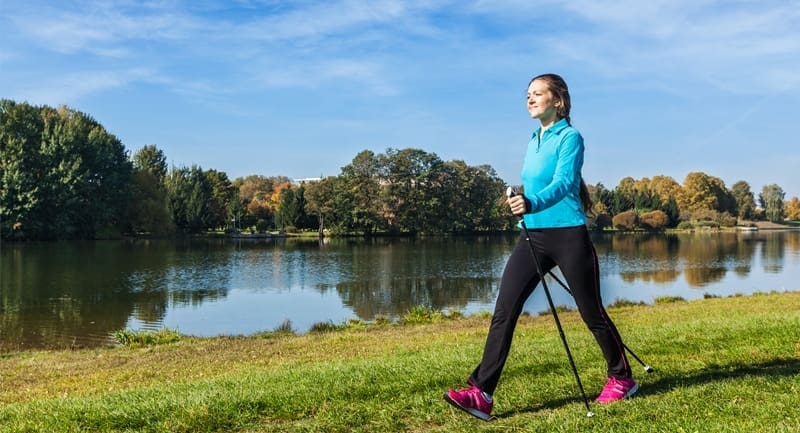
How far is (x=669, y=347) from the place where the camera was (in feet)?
21.0

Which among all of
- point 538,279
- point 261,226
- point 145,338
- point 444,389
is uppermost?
point 261,226

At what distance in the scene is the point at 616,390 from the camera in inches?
166

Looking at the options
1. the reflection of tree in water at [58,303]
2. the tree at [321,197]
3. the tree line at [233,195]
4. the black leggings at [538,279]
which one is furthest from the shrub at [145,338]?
the tree at [321,197]

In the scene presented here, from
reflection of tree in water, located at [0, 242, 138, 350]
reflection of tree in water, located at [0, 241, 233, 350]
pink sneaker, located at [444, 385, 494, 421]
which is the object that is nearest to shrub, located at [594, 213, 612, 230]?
reflection of tree in water, located at [0, 241, 233, 350]

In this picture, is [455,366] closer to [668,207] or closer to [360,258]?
[360,258]

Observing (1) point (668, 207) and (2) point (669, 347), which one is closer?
(2) point (669, 347)

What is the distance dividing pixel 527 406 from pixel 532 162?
1649 mm

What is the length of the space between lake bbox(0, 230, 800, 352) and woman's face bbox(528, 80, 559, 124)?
42.3ft

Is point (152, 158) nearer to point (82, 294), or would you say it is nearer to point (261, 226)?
point (261, 226)

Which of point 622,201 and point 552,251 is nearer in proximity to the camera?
point 552,251

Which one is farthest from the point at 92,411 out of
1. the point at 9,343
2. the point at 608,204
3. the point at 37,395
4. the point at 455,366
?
the point at 608,204

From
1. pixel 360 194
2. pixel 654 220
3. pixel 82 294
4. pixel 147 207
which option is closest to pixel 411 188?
pixel 360 194

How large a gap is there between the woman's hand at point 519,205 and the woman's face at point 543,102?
0.74 metres

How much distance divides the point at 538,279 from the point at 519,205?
0.69 m
